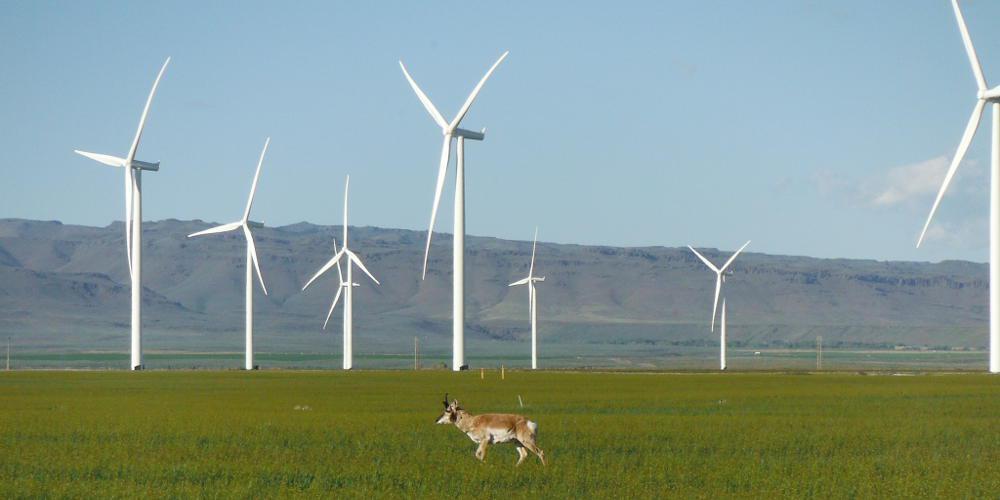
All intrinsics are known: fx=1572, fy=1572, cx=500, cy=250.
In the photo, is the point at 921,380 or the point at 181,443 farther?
the point at 921,380

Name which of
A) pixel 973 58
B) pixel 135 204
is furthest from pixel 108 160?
pixel 973 58

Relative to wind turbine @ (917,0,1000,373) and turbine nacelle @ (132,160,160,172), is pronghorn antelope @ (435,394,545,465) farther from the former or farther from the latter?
turbine nacelle @ (132,160,160,172)

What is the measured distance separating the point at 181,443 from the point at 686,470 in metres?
13.8

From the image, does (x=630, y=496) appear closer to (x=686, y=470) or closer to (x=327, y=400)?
(x=686, y=470)

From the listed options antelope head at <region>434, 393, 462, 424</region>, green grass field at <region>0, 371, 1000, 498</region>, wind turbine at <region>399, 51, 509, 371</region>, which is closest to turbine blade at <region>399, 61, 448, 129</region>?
wind turbine at <region>399, 51, 509, 371</region>

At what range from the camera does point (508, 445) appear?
4034cm

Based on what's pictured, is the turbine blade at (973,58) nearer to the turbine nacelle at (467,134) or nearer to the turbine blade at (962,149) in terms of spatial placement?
the turbine blade at (962,149)

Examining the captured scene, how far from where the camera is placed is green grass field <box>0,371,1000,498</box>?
30.2 metres

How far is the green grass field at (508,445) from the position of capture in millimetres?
30250

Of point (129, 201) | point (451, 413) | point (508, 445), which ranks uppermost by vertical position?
point (129, 201)

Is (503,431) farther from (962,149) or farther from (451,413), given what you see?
(962,149)

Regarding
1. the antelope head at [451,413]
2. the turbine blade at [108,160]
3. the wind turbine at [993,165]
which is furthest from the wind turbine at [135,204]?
the antelope head at [451,413]

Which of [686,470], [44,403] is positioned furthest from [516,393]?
[686,470]

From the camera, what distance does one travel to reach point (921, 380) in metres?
90.1
